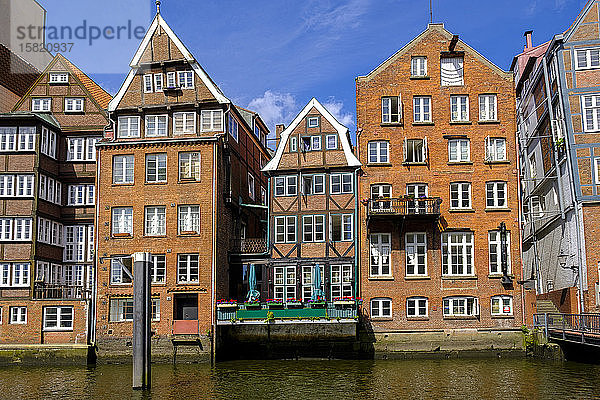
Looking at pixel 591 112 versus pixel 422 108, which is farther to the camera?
pixel 422 108

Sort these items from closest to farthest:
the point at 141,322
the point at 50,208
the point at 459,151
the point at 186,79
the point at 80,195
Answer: the point at 141,322 < the point at 459,151 < the point at 186,79 < the point at 50,208 < the point at 80,195

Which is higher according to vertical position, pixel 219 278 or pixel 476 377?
pixel 219 278

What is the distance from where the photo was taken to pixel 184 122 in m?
44.2

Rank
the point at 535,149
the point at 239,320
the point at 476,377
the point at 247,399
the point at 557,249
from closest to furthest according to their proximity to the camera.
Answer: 1. the point at 247,399
2. the point at 476,377
3. the point at 239,320
4. the point at 557,249
5. the point at 535,149

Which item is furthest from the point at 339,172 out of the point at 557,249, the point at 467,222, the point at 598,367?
the point at 598,367

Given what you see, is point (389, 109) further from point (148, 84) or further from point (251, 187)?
point (148, 84)

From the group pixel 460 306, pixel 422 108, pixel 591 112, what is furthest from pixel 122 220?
pixel 591 112

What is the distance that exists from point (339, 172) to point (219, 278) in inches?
393

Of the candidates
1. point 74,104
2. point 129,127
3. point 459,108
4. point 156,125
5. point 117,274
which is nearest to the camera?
point 117,274

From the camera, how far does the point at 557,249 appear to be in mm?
42656

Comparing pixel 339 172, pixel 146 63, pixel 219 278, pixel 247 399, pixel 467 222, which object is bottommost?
pixel 247 399

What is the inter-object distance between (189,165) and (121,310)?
32.1 ft

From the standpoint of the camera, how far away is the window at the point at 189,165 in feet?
141

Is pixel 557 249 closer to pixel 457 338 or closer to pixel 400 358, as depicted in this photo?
pixel 457 338
